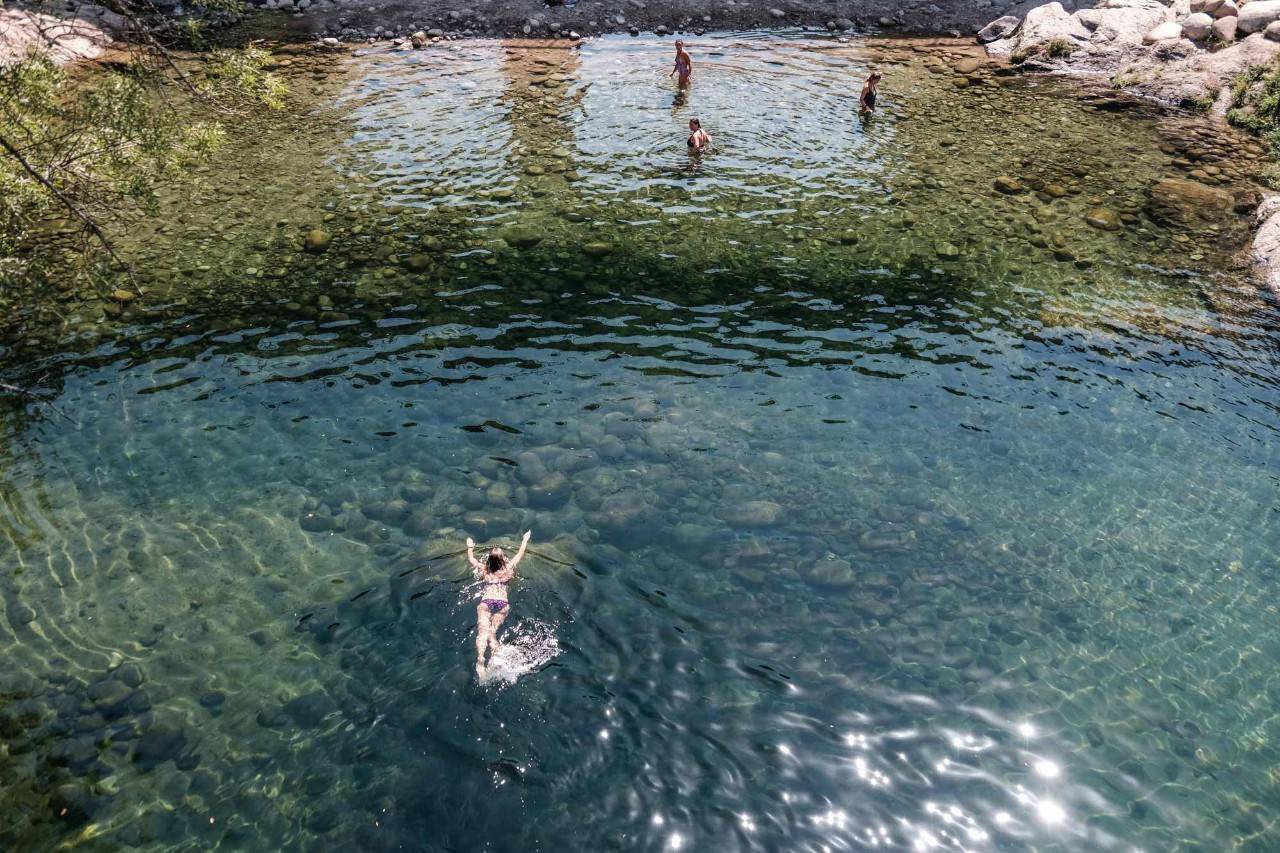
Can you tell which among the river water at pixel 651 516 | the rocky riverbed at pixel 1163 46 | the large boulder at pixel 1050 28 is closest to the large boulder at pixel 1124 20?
the rocky riverbed at pixel 1163 46

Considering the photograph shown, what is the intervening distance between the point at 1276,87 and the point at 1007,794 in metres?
29.8

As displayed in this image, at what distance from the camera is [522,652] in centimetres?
1116

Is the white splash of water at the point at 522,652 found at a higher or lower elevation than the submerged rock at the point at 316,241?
lower

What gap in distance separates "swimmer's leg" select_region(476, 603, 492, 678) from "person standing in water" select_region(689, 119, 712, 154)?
18.6m

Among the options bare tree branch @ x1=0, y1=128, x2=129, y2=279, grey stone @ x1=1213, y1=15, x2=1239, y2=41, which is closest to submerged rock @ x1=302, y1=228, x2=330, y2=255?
bare tree branch @ x1=0, y1=128, x2=129, y2=279

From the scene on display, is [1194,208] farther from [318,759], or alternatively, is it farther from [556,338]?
[318,759]

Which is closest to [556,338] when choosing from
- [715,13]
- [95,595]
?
[95,595]

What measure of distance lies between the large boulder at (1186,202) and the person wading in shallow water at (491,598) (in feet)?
71.2

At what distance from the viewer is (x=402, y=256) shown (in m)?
20.5

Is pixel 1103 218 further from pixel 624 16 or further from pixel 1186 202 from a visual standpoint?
pixel 624 16

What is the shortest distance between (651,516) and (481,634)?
12.1 ft

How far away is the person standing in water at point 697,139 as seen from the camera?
25609 millimetres

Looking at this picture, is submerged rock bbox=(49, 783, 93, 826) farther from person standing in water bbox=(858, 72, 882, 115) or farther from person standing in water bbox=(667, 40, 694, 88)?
person standing in water bbox=(858, 72, 882, 115)

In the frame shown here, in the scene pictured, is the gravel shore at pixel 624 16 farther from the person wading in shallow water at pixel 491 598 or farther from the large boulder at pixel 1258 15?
the person wading in shallow water at pixel 491 598
